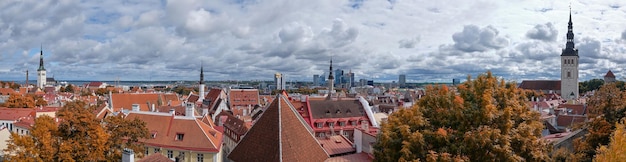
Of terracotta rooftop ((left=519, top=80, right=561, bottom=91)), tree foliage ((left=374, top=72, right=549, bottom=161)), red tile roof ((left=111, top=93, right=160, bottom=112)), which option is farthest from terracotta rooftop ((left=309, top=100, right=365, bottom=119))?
terracotta rooftop ((left=519, top=80, right=561, bottom=91))

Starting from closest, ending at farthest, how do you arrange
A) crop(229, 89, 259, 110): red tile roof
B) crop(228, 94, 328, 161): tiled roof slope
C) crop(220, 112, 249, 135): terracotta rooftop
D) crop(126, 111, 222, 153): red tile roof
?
crop(228, 94, 328, 161): tiled roof slope
crop(126, 111, 222, 153): red tile roof
crop(220, 112, 249, 135): terracotta rooftop
crop(229, 89, 259, 110): red tile roof

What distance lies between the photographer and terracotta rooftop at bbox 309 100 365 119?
159 ft

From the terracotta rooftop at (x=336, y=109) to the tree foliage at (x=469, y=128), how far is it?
2941cm

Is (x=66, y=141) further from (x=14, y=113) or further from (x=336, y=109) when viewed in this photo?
(x=14, y=113)

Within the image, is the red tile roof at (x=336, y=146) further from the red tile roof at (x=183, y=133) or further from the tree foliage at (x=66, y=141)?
the tree foliage at (x=66, y=141)

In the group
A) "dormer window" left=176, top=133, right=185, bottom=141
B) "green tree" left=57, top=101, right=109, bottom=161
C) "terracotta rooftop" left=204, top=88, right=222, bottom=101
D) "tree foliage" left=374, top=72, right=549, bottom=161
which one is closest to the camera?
"tree foliage" left=374, top=72, right=549, bottom=161

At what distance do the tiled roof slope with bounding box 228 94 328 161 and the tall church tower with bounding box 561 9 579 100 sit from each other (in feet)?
374

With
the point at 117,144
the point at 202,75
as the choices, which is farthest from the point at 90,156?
the point at 202,75

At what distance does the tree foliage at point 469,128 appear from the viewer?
52.0 ft

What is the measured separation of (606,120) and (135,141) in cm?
2603

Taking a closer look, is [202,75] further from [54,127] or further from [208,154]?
[54,127]

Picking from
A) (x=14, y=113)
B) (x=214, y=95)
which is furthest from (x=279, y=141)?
(x=214, y=95)

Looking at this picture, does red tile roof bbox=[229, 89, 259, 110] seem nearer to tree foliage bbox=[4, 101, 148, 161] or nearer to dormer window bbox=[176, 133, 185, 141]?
dormer window bbox=[176, 133, 185, 141]

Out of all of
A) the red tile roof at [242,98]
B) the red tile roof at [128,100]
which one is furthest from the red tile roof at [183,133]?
the red tile roof at [242,98]
